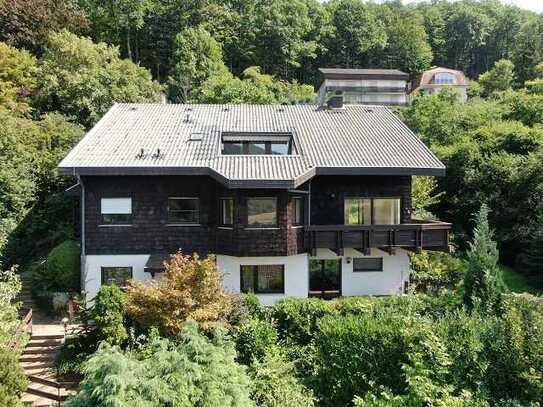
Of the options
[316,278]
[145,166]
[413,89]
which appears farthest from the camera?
[413,89]

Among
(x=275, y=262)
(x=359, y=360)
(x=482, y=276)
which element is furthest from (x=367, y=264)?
(x=359, y=360)

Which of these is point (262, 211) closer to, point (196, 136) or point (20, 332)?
point (196, 136)

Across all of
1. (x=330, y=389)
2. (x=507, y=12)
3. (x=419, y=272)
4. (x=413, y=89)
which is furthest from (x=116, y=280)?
(x=507, y=12)

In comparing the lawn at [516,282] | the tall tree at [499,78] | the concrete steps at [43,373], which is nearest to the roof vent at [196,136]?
the concrete steps at [43,373]

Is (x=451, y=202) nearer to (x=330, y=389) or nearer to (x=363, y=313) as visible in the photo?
(x=363, y=313)

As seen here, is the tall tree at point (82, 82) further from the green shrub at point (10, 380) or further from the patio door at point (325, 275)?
the green shrub at point (10, 380)

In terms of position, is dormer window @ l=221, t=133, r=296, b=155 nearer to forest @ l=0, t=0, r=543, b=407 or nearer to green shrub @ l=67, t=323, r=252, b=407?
forest @ l=0, t=0, r=543, b=407
